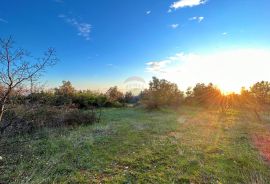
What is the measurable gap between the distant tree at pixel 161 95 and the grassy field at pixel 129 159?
975 centimetres

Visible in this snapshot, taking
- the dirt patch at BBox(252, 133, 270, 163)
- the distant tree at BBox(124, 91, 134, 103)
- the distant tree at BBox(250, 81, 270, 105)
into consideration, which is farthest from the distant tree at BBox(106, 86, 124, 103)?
the dirt patch at BBox(252, 133, 270, 163)

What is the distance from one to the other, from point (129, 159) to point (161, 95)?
557 inches

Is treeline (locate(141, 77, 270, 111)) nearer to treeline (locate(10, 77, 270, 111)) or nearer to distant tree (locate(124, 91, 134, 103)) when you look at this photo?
treeline (locate(10, 77, 270, 111))

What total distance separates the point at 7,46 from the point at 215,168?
5115mm

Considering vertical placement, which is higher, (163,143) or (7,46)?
(7,46)

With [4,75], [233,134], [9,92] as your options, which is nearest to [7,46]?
[4,75]

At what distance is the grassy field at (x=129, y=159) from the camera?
165 inches

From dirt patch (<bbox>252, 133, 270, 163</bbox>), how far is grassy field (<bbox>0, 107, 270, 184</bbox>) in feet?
0.53

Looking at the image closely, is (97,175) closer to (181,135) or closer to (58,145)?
(58,145)

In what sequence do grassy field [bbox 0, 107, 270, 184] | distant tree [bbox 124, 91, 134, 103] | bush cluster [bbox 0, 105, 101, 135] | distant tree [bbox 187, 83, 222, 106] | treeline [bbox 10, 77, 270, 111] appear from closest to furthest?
grassy field [bbox 0, 107, 270, 184] < bush cluster [bbox 0, 105, 101, 135] < treeline [bbox 10, 77, 270, 111] < distant tree [bbox 187, 83, 222, 106] < distant tree [bbox 124, 91, 134, 103]

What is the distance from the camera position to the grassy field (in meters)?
4.19

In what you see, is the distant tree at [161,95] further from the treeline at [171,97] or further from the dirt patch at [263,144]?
the dirt patch at [263,144]

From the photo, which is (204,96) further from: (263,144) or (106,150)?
(106,150)

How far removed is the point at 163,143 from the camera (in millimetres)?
6621
